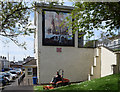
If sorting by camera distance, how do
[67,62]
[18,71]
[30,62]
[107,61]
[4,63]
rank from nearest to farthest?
1. [4,63]
2. [18,71]
3. [30,62]
4. [107,61]
5. [67,62]

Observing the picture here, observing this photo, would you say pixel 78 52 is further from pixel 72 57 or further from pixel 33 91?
pixel 33 91

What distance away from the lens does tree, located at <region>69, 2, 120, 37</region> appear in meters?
2.99

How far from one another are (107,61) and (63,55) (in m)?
1.77

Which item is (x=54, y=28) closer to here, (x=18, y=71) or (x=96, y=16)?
(x=96, y=16)

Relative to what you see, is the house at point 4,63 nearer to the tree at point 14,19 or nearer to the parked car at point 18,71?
the parked car at point 18,71

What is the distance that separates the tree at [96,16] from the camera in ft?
9.82

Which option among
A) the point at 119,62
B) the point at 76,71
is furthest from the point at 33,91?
the point at 119,62

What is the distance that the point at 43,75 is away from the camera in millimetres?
4621

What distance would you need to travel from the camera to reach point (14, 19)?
2.46 metres

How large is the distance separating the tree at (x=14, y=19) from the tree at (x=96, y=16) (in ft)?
4.72

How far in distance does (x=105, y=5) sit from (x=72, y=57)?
8.30 ft

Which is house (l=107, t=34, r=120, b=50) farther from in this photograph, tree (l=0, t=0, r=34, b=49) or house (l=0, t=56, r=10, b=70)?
house (l=0, t=56, r=10, b=70)

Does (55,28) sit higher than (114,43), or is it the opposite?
(55,28)

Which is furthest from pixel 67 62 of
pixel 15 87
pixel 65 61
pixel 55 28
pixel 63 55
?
pixel 15 87
